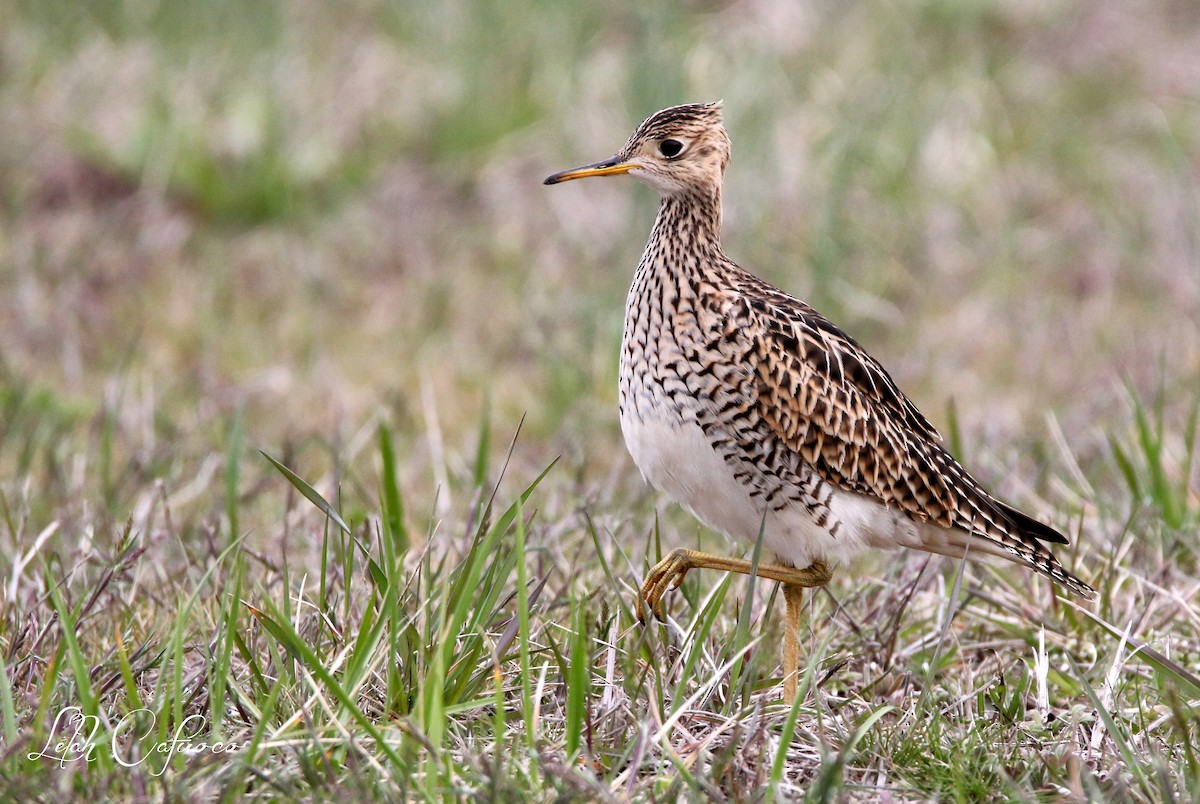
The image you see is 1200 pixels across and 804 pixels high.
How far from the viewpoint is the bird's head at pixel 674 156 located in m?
4.63

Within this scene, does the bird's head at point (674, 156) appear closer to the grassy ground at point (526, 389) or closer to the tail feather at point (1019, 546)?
the grassy ground at point (526, 389)

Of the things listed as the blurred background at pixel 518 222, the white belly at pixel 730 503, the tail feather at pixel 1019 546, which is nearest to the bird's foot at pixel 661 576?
the white belly at pixel 730 503

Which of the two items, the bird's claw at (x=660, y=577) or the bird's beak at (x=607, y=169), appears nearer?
the bird's claw at (x=660, y=577)

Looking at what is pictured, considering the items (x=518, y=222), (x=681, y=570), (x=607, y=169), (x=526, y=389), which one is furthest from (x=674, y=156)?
(x=518, y=222)

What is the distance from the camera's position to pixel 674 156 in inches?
183

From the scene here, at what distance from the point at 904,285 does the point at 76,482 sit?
4384 mm

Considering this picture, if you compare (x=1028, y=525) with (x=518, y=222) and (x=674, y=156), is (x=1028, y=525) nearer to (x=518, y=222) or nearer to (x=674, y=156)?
(x=674, y=156)

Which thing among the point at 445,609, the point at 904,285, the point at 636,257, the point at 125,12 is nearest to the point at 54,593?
the point at 445,609

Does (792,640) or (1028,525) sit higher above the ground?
(1028,525)

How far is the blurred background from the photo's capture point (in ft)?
21.8

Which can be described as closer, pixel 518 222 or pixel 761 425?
pixel 761 425

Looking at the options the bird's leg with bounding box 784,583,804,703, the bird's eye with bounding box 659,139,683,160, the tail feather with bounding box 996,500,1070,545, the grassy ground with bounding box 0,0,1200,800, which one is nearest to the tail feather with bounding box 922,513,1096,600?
the tail feather with bounding box 996,500,1070,545

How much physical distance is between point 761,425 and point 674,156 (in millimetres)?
892

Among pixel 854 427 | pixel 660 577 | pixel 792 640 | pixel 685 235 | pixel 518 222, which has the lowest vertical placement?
pixel 792 640
